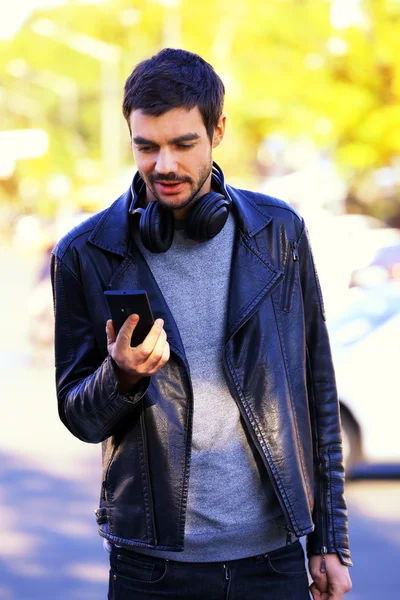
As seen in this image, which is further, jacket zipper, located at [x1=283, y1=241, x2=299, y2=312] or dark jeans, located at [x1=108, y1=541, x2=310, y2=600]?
jacket zipper, located at [x1=283, y1=241, x2=299, y2=312]

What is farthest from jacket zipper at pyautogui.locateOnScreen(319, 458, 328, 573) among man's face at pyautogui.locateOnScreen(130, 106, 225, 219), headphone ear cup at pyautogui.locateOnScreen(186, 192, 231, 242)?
man's face at pyautogui.locateOnScreen(130, 106, 225, 219)

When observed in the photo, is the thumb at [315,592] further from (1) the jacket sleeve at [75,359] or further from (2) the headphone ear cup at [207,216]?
(2) the headphone ear cup at [207,216]

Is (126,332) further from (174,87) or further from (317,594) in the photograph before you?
(317,594)

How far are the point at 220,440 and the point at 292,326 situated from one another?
0.33 m

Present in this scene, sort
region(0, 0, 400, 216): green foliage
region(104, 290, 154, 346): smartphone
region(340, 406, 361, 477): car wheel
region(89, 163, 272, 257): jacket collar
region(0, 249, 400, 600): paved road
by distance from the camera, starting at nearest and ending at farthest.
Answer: region(104, 290, 154, 346): smartphone < region(89, 163, 272, 257): jacket collar < region(0, 249, 400, 600): paved road < region(340, 406, 361, 477): car wheel < region(0, 0, 400, 216): green foliage

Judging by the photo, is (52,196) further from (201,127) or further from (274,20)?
(201,127)

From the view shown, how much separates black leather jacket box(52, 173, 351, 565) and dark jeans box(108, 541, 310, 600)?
7cm

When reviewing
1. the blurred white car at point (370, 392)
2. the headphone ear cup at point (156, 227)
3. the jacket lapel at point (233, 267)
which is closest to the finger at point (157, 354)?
the jacket lapel at point (233, 267)

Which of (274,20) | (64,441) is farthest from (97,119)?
(64,441)

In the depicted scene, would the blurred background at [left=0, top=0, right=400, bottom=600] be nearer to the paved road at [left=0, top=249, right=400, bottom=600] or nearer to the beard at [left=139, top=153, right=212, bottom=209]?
the paved road at [left=0, top=249, right=400, bottom=600]

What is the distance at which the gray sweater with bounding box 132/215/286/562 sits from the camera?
2574 mm

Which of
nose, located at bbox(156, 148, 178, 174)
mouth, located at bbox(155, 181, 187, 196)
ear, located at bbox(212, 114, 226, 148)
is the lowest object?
mouth, located at bbox(155, 181, 187, 196)

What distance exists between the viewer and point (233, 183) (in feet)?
135

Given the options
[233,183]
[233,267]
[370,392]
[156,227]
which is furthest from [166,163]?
[233,183]
